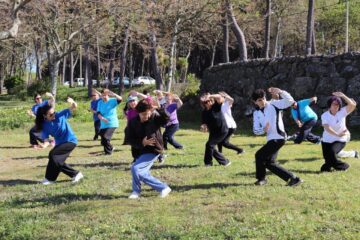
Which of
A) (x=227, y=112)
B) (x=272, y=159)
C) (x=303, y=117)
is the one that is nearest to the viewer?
(x=272, y=159)

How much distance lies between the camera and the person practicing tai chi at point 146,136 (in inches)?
278

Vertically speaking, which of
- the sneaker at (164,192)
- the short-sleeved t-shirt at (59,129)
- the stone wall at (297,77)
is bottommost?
the sneaker at (164,192)

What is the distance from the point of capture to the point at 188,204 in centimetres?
694

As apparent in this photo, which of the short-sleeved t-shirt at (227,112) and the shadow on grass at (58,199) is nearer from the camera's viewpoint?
the shadow on grass at (58,199)

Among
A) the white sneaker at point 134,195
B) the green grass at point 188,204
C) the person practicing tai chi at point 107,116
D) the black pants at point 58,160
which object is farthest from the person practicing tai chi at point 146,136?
the person practicing tai chi at point 107,116

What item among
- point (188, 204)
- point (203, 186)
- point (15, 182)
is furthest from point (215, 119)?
point (15, 182)

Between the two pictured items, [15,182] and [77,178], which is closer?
[77,178]

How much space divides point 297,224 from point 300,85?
12.3m

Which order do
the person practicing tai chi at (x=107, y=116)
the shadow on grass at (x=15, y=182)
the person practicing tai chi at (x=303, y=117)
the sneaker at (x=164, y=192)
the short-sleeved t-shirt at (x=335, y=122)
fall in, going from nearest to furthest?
the sneaker at (x=164, y=192)
the short-sleeved t-shirt at (x=335, y=122)
the shadow on grass at (x=15, y=182)
the person practicing tai chi at (x=107, y=116)
the person practicing tai chi at (x=303, y=117)

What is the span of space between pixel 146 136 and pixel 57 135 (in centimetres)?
236

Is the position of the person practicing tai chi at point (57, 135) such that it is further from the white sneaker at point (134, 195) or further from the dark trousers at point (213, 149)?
the dark trousers at point (213, 149)

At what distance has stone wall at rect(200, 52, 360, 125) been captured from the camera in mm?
16219

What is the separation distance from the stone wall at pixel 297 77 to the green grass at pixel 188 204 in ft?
20.3

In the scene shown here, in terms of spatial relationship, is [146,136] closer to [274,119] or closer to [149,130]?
[149,130]
